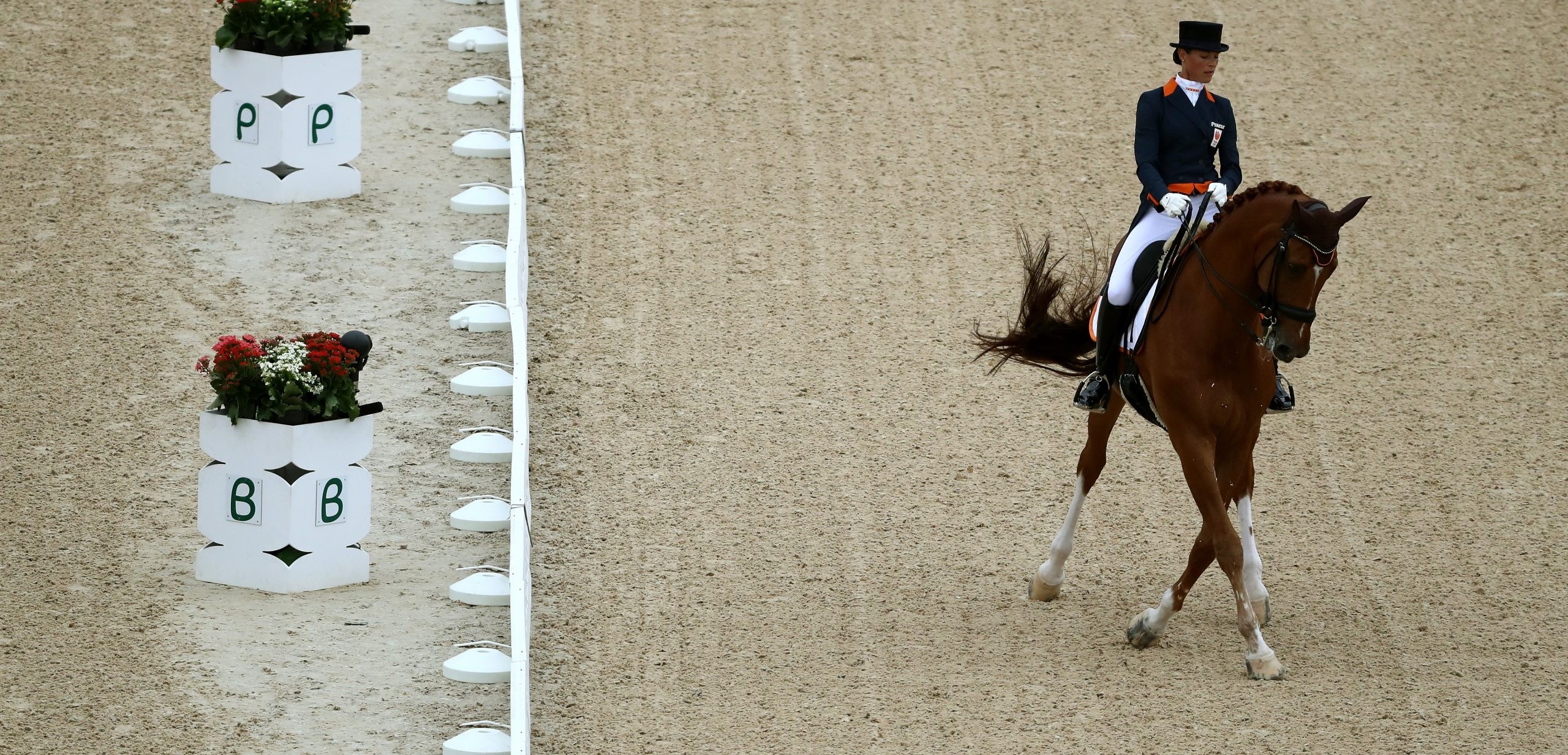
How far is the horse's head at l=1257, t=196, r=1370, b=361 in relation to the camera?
6.61 meters

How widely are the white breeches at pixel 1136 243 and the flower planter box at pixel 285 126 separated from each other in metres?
6.01

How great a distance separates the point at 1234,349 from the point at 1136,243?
33.0 inches

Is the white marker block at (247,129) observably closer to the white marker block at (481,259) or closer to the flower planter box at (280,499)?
the white marker block at (481,259)

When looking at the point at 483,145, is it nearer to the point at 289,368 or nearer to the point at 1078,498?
the point at 289,368

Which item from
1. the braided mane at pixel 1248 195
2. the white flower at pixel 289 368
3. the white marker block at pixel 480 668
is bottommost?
the white marker block at pixel 480 668

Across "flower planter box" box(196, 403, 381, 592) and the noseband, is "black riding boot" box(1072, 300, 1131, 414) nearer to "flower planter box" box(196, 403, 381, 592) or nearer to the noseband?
the noseband

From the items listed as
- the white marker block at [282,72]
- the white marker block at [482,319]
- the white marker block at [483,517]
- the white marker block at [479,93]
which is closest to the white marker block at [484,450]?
the white marker block at [483,517]

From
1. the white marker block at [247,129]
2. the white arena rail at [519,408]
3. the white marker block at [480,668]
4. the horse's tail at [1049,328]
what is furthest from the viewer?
the white marker block at [247,129]

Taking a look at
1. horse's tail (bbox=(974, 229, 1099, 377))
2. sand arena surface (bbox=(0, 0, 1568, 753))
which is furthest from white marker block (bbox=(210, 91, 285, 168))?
horse's tail (bbox=(974, 229, 1099, 377))

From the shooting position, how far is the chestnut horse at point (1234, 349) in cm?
675

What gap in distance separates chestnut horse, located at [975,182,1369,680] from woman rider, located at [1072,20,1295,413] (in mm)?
232

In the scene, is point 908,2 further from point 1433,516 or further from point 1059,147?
point 1433,516

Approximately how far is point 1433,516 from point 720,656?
400 centimetres

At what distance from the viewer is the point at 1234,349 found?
7191mm
